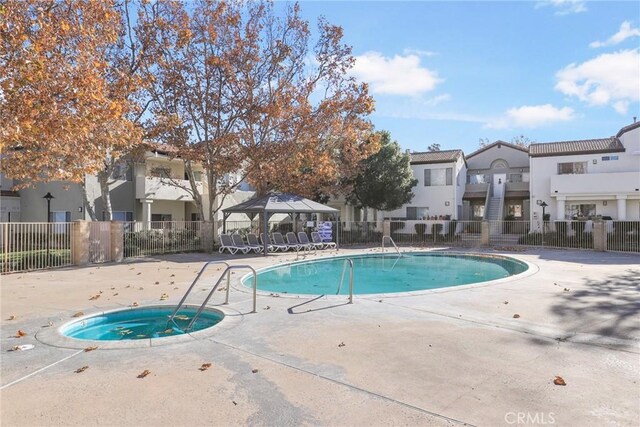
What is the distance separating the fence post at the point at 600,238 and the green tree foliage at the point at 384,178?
1231 cm

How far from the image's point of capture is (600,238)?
72.4 feet

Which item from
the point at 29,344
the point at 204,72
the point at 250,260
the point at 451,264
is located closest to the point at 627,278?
the point at 451,264

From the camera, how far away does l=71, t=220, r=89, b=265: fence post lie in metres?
15.9

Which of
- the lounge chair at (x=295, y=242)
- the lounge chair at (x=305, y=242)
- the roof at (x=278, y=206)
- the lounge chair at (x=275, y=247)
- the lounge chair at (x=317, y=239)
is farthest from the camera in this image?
the lounge chair at (x=317, y=239)

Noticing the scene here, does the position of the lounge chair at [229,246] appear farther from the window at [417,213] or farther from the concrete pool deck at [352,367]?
the window at [417,213]

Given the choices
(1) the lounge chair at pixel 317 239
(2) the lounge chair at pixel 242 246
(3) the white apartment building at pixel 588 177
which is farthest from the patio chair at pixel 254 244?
(3) the white apartment building at pixel 588 177

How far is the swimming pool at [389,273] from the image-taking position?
41.3 feet

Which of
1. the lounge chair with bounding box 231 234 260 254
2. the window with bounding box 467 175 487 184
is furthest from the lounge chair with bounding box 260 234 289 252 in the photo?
the window with bounding box 467 175 487 184

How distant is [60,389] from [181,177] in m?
28.4

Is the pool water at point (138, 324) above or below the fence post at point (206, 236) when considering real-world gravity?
below

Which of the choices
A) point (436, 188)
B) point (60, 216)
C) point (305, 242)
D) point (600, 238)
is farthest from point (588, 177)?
point (60, 216)

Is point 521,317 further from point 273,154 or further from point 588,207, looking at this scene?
point 588,207

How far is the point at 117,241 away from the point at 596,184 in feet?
94.0

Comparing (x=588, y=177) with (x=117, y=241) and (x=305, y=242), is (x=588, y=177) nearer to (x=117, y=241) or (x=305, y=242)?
(x=305, y=242)
